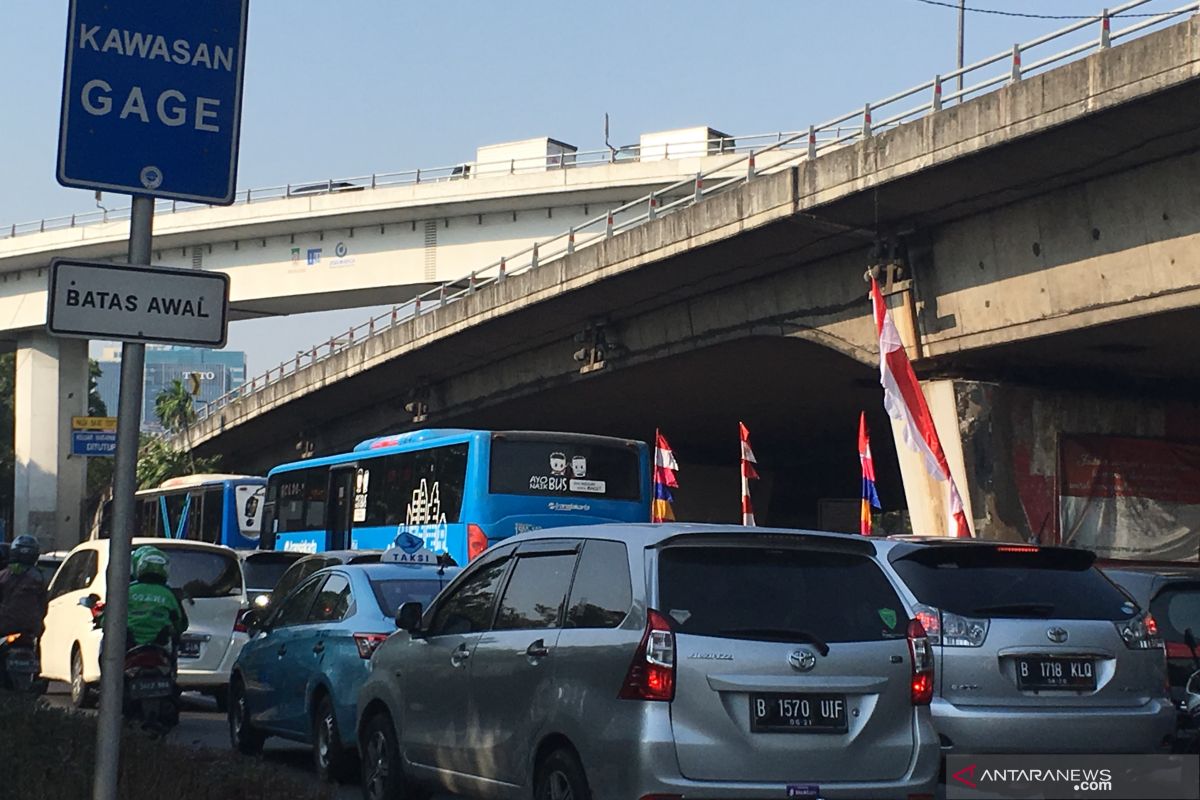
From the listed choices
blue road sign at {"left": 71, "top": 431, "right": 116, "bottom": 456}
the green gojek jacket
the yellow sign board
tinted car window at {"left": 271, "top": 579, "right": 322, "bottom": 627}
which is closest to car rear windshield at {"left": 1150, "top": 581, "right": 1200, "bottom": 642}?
tinted car window at {"left": 271, "top": 579, "right": 322, "bottom": 627}

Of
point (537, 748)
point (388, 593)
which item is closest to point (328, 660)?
point (388, 593)

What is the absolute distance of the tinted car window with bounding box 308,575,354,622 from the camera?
11914 millimetres

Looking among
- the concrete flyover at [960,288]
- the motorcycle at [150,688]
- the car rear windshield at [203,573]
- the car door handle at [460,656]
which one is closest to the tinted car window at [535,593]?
the car door handle at [460,656]

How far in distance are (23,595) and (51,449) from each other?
142ft

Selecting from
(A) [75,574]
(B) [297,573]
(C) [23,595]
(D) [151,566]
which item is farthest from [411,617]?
(A) [75,574]

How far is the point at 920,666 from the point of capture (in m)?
7.46

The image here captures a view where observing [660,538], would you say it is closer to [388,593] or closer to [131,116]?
[131,116]

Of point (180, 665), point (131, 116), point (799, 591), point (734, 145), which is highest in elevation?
point (734, 145)

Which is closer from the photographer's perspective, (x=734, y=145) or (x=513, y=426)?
(x=513, y=426)

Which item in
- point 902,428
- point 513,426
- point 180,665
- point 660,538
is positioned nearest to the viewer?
point 660,538

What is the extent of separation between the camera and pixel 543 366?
37062 millimetres

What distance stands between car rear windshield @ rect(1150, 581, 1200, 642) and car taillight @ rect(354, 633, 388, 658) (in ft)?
17.1

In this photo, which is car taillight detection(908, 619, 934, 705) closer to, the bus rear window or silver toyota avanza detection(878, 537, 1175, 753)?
silver toyota avanza detection(878, 537, 1175, 753)

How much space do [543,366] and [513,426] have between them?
349 inches
